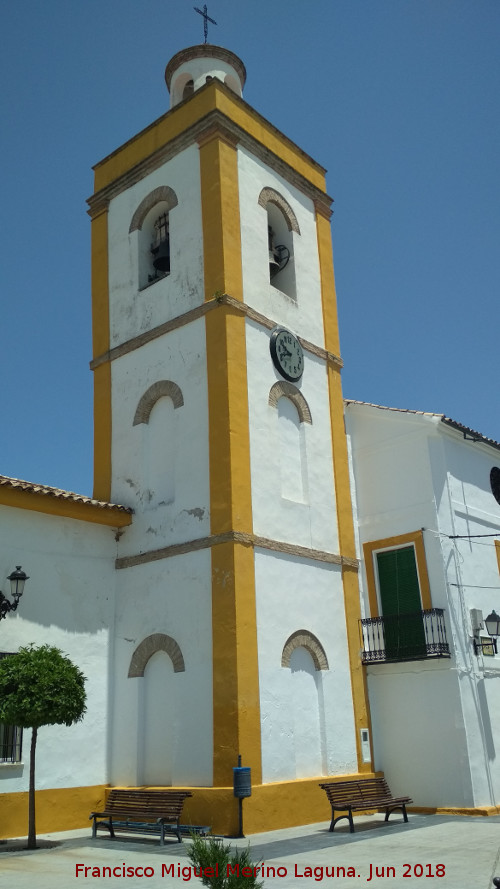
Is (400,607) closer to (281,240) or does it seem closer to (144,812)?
(144,812)

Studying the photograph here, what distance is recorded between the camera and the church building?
12.4 m

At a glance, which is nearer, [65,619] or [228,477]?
[228,477]

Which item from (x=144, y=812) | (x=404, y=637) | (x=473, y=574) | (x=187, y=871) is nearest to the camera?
(x=187, y=871)

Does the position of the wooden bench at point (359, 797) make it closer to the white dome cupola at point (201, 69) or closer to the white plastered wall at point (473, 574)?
the white plastered wall at point (473, 574)

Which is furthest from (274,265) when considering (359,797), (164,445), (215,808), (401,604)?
(215,808)

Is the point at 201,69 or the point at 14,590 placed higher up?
the point at 201,69

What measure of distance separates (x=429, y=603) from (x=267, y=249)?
284 inches

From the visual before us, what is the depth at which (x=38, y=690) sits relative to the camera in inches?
414

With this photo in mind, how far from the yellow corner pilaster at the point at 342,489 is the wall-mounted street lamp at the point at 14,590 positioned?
5802 millimetres

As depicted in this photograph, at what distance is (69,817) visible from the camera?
1250 centimetres

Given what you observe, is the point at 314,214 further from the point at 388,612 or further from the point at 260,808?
the point at 260,808

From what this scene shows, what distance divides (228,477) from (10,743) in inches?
200

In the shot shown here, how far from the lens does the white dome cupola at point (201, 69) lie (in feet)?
59.8

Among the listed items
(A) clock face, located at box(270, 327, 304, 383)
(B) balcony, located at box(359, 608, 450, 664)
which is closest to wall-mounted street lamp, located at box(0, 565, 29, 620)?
(A) clock face, located at box(270, 327, 304, 383)
